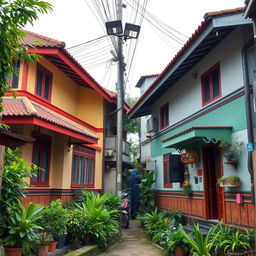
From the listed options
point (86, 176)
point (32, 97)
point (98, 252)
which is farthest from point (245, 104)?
point (86, 176)

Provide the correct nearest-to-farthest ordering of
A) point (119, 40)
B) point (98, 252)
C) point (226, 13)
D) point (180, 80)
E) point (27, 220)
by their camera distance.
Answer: point (27, 220) → point (226, 13) → point (98, 252) → point (180, 80) → point (119, 40)

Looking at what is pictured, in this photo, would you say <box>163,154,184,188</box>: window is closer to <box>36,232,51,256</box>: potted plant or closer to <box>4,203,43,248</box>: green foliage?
<box>36,232,51,256</box>: potted plant

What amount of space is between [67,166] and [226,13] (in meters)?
7.29

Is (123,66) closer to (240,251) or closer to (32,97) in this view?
(32,97)

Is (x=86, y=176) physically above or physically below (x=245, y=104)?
below

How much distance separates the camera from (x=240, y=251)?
583cm

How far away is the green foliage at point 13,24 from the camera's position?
3094 mm

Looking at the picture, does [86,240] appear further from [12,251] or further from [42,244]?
[12,251]

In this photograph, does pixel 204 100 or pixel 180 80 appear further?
pixel 180 80

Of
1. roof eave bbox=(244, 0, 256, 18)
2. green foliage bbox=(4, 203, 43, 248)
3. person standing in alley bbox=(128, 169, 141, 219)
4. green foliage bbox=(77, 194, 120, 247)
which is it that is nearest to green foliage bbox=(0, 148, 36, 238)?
green foliage bbox=(4, 203, 43, 248)

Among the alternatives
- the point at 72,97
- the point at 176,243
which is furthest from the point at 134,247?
the point at 72,97

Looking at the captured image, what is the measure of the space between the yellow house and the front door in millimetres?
4028

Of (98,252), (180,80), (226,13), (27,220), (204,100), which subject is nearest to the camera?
(27,220)

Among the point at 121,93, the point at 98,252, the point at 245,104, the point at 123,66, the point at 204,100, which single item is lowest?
the point at 98,252
